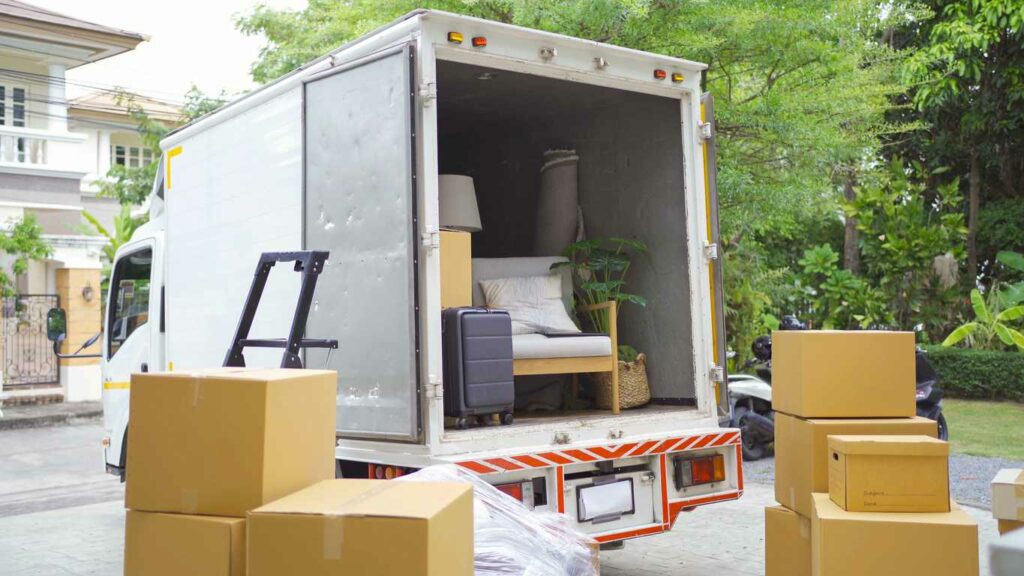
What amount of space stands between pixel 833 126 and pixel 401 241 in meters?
6.14

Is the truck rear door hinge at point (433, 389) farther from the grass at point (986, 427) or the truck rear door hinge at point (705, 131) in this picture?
the grass at point (986, 427)

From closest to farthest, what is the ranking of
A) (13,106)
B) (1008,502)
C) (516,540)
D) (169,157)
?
1. (516,540)
2. (1008,502)
3. (169,157)
4. (13,106)

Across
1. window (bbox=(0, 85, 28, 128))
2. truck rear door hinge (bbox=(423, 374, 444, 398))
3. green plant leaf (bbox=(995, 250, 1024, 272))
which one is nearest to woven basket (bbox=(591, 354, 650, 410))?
truck rear door hinge (bbox=(423, 374, 444, 398))

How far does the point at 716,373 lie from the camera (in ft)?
16.8

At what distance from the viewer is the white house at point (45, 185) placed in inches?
615

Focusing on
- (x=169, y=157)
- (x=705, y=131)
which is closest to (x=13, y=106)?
(x=169, y=157)

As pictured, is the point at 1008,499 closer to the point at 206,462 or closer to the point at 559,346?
the point at 559,346

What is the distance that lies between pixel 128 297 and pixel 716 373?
413cm

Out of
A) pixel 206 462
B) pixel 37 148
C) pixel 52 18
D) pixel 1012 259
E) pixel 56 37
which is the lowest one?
pixel 206 462

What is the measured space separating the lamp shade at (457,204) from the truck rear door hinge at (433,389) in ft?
6.42

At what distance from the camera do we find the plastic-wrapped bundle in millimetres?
3074

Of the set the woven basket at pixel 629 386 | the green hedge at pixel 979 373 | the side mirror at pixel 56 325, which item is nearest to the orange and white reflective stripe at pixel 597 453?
the woven basket at pixel 629 386

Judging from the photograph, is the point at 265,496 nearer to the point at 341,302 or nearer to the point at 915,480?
the point at 341,302

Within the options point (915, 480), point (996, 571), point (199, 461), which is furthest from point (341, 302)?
point (996, 571)
